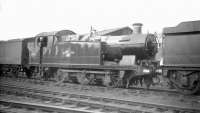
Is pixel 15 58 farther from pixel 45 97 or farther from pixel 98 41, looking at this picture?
pixel 45 97

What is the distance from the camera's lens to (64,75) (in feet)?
46.0

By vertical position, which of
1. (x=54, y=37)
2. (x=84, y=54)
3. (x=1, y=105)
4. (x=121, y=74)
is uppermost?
(x=54, y=37)

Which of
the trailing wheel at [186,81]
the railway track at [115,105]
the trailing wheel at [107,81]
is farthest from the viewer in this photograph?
the trailing wheel at [107,81]

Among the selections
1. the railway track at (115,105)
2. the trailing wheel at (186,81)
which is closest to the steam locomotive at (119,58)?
the trailing wheel at (186,81)

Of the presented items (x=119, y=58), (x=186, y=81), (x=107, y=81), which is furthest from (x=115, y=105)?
(x=119, y=58)

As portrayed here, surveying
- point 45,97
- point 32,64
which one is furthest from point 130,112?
point 32,64

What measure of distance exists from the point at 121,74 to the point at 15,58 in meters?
10.9

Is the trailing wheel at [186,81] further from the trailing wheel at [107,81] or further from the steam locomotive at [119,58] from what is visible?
the trailing wheel at [107,81]

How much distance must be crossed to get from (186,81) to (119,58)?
402 centimetres

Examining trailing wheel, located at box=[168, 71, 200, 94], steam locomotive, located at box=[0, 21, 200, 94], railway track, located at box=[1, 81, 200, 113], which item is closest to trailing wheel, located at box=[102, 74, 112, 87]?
steam locomotive, located at box=[0, 21, 200, 94]

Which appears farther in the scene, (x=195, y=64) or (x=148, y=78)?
(x=148, y=78)

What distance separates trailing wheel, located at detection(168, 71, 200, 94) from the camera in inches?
384

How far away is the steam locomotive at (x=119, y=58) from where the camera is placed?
9.84 meters

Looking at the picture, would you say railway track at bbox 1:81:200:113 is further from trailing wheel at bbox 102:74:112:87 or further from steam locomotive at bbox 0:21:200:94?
trailing wheel at bbox 102:74:112:87
